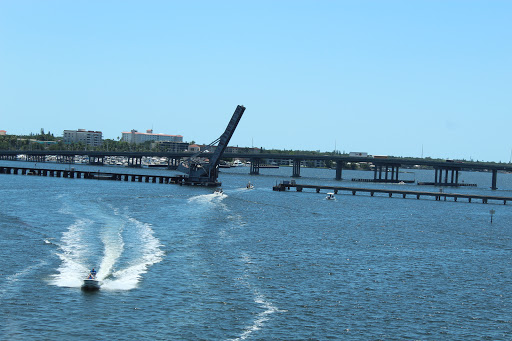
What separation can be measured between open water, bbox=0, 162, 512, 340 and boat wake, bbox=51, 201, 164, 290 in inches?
4.2

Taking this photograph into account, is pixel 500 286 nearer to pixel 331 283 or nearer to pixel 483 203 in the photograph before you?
pixel 331 283

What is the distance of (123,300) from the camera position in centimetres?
3553

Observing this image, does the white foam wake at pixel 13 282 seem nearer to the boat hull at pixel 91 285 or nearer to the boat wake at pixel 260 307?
the boat hull at pixel 91 285

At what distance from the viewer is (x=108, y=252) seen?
48000 mm

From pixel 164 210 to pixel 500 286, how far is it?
46629 millimetres

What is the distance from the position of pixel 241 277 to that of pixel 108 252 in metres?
11.7

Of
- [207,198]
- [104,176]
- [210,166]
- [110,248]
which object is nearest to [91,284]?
[110,248]

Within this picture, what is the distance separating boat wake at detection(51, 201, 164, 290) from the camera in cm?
3984

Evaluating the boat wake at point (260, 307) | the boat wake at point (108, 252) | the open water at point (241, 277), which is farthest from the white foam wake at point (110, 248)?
the boat wake at point (260, 307)

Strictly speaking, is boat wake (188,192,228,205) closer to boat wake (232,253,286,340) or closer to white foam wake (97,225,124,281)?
white foam wake (97,225,124,281)

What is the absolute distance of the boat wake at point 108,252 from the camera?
39.8 m

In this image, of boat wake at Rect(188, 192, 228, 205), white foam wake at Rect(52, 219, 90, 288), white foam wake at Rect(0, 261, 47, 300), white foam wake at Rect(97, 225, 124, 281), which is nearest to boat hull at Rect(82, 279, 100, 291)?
white foam wake at Rect(52, 219, 90, 288)

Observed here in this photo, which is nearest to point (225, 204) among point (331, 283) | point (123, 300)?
point (331, 283)

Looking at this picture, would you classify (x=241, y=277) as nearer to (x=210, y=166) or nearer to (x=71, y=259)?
(x=71, y=259)
